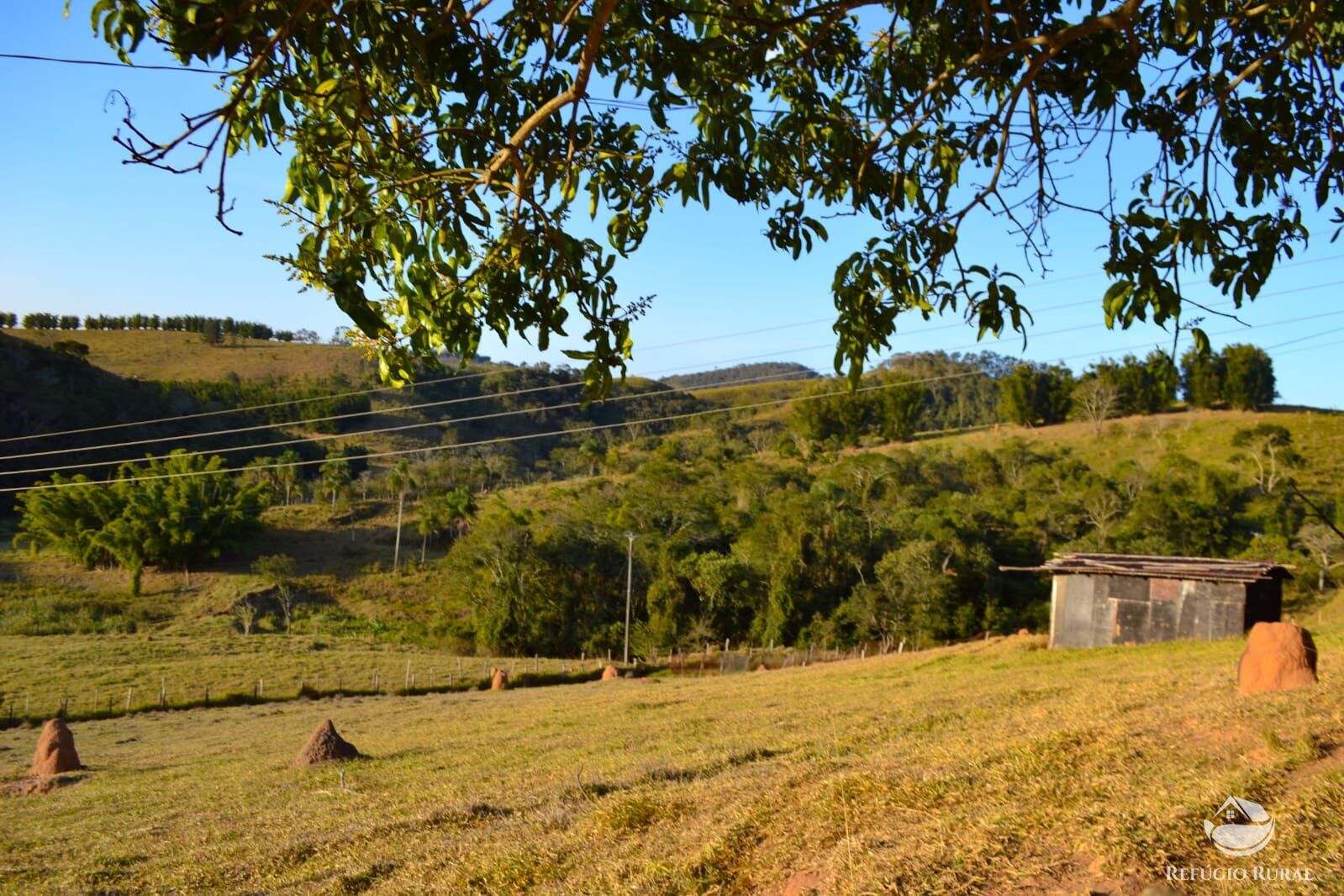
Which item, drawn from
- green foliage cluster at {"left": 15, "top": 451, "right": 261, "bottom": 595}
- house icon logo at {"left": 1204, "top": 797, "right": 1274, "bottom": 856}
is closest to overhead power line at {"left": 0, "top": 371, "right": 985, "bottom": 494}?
green foliage cluster at {"left": 15, "top": 451, "right": 261, "bottom": 595}

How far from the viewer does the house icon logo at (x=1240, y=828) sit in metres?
4.82

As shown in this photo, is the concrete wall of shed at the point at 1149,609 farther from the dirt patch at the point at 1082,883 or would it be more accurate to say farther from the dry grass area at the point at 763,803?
the dirt patch at the point at 1082,883

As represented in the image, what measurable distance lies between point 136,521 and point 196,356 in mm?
55611

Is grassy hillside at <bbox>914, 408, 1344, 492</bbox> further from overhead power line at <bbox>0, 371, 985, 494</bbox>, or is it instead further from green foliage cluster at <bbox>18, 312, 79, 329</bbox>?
green foliage cluster at <bbox>18, 312, 79, 329</bbox>

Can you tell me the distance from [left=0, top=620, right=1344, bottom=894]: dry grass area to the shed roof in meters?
10.6

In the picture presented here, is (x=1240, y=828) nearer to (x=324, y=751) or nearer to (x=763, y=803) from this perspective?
(x=763, y=803)

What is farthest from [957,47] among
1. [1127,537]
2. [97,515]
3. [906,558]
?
[97,515]

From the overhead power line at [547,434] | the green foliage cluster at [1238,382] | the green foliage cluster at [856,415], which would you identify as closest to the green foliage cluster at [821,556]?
the overhead power line at [547,434]

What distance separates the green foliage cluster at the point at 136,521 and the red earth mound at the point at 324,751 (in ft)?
160

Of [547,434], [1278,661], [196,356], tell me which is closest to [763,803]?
[1278,661]

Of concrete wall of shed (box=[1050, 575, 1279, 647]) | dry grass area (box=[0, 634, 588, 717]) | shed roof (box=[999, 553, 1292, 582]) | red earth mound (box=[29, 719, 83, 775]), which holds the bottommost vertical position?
dry grass area (box=[0, 634, 588, 717])

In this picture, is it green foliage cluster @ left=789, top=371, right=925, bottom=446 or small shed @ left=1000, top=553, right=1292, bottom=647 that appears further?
green foliage cluster @ left=789, top=371, right=925, bottom=446

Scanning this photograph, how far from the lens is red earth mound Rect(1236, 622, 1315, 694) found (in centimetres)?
1218

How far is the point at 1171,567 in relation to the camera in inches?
1185
